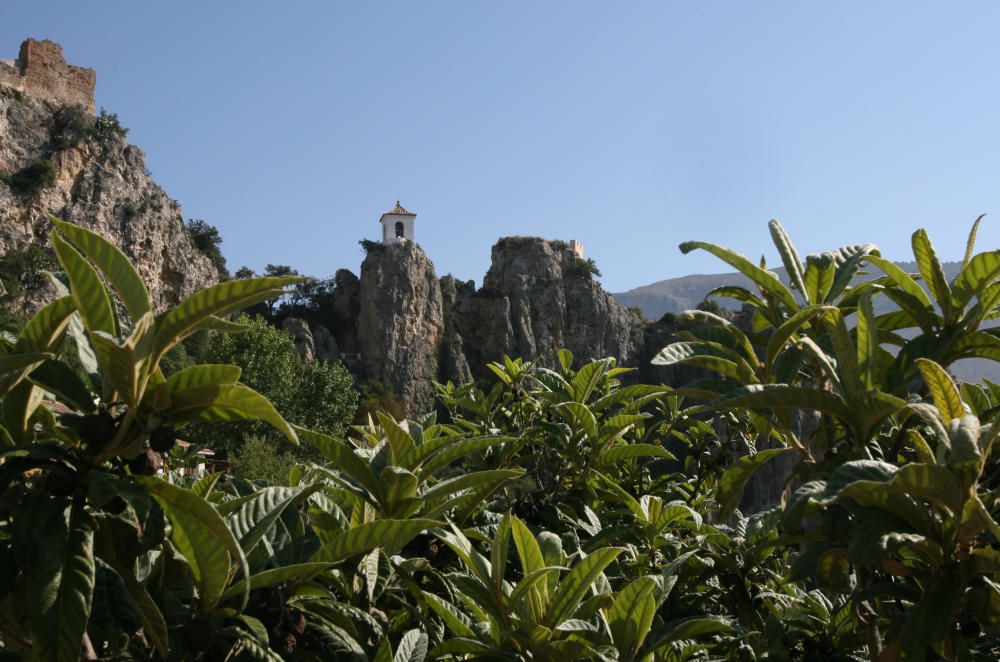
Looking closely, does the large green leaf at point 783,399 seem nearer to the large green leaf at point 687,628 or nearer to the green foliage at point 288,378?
the large green leaf at point 687,628

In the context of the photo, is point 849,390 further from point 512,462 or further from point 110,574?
point 512,462

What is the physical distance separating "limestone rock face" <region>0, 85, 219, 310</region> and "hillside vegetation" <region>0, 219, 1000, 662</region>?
3492 centimetres

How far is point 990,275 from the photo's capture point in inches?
82.4

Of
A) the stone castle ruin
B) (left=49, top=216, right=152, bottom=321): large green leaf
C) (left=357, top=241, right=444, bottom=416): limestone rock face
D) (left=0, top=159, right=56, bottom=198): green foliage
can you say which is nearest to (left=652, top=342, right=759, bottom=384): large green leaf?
(left=49, top=216, right=152, bottom=321): large green leaf

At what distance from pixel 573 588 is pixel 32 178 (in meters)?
38.8

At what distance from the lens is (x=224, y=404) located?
158 centimetres

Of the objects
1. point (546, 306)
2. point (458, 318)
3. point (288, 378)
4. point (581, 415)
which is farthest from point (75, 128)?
point (581, 415)

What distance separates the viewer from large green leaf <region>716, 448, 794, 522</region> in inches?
95.9

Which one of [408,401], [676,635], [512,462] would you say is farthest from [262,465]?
[676,635]

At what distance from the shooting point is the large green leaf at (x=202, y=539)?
1.52 meters

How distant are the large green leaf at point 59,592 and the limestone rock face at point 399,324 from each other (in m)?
40.9

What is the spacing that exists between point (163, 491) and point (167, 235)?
41.8m

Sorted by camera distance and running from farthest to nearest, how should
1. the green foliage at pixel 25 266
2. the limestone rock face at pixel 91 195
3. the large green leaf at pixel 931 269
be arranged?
1. the limestone rock face at pixel 91 195
2. the green foliage at pixel 25 266
3. the large green leaf at pixel 931 269

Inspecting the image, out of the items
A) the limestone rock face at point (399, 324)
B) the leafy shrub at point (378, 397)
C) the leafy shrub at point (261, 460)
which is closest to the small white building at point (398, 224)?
the limestone rock face at point (399, 324)
